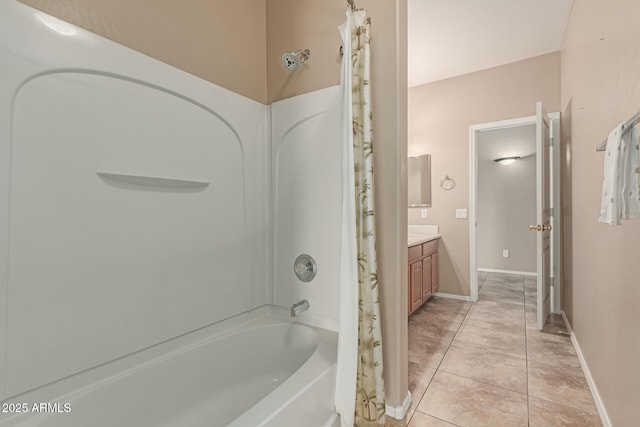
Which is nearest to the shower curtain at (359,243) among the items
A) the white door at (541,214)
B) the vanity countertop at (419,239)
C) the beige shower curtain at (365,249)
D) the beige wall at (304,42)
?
the beige shower curtain at (365,249)

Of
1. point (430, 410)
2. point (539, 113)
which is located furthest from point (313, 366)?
point (539, 113)

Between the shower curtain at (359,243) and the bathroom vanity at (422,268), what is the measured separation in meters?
1.36

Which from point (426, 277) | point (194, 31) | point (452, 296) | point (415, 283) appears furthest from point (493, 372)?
point (194, 31)

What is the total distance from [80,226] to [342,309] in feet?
3.74

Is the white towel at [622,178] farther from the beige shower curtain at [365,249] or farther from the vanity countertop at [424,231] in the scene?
the vanity countertop at [424,231]

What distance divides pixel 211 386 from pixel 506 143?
511 centimetres

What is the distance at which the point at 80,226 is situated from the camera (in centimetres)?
107

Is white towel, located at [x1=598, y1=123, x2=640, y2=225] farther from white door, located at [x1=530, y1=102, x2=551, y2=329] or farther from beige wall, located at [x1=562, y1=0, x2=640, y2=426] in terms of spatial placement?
white door, located at [x1=530, y1=102, x2=551, y2=329]

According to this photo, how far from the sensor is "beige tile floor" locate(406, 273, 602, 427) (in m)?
1.50

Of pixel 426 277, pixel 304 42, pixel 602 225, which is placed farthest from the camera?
pixel 426 277

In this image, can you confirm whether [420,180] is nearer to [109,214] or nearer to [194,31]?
[194,31]

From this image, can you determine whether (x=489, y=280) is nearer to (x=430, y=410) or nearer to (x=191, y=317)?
(x=430, y=410)

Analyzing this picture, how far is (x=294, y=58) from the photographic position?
1645 millimetres

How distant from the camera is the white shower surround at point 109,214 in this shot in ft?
3.08
